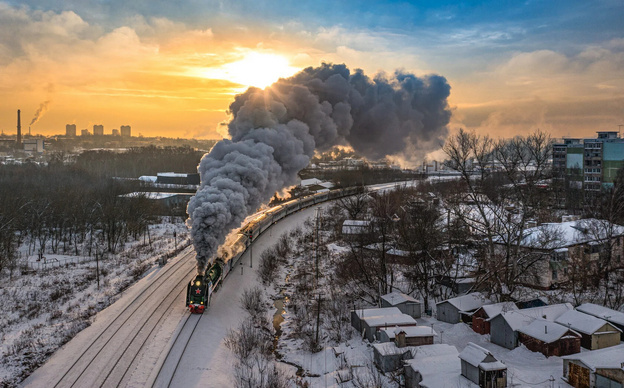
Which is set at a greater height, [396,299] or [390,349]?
[396,299]

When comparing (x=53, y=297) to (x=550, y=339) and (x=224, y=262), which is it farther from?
(x=550, y=339)

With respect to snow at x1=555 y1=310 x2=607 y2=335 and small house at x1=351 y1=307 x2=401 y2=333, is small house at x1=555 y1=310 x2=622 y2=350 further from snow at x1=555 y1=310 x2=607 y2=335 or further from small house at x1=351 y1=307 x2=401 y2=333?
small house at x1=351 y1=307 x2=401 y2=333

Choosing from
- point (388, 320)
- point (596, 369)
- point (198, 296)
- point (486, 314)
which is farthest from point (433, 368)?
point (198, 296)

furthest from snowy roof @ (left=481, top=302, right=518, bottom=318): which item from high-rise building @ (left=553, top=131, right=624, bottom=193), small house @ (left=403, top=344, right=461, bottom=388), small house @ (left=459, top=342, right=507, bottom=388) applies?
high-rise building @ (left=553, top=131, right=624, bottom=193)

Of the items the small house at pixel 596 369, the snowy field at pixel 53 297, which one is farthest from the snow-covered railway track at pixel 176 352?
the small house at pixel 596 369

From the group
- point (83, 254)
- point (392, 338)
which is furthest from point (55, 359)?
point (83, 254)

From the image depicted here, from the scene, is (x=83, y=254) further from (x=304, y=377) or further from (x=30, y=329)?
(x=304, y=377)
